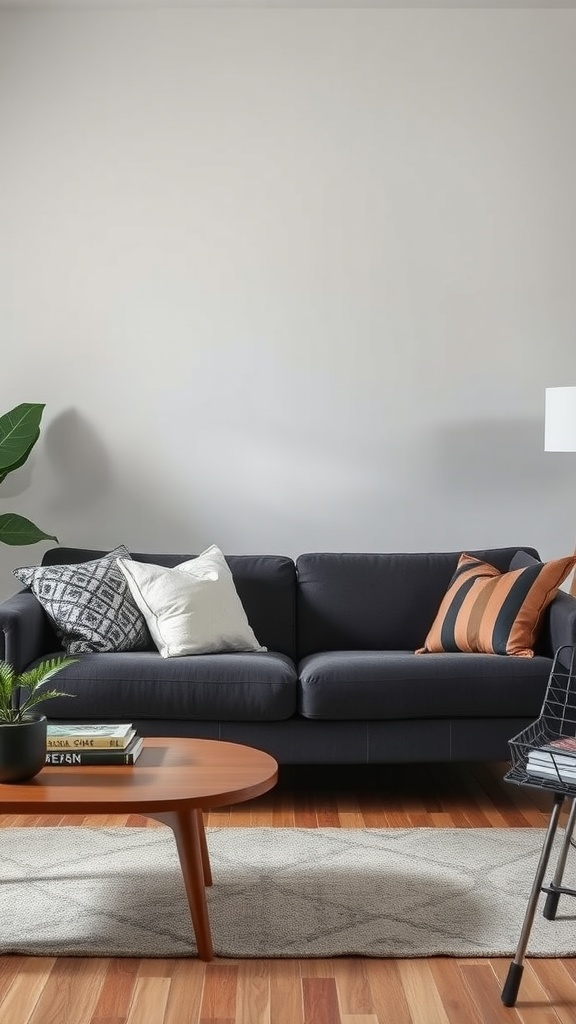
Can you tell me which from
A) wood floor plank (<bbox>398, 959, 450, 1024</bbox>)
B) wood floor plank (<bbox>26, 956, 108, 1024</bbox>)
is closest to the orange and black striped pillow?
wood floor plank (<bbox>398, 959, 450, 1024</bbox>)

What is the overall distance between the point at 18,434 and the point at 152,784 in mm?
2196

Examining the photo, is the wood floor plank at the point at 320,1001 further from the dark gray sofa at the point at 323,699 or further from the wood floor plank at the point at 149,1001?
the dark gray sofa at the point at 323,699

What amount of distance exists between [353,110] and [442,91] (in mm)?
396

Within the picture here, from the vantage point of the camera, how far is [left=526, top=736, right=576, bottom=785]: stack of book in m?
2.16

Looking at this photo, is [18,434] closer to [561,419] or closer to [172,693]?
[172,693]

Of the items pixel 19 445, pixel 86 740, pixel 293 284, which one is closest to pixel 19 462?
pixel 19 445

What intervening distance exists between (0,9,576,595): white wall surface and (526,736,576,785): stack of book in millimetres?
2363

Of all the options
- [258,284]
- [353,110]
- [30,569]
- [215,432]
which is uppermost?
[353,110]

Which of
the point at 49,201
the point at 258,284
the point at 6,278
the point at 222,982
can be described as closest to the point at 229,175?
the point at 258,284

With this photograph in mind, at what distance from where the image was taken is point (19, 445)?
13.8 feet

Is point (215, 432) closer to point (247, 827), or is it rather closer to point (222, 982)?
point (247, 827)

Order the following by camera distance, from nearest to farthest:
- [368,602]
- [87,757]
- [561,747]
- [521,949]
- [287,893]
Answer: [521,949] < [561,747] < [87,757] < [287,893] < [368,602]

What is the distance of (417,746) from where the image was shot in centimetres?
347

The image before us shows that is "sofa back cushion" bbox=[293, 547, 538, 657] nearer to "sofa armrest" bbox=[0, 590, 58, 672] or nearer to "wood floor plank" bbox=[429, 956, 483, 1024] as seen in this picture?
"sofa armrest" bbox=[0, 590, 58, 672]
